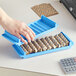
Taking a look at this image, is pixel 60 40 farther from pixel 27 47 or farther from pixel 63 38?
pixel 27 47

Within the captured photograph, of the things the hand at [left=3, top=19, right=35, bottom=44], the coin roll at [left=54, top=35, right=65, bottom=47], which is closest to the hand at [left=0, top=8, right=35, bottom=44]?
the hand at [left=3, top=19, right=35, bottom=44]

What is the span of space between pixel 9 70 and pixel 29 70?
89 mm

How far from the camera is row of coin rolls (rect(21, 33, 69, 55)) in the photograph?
907 mm

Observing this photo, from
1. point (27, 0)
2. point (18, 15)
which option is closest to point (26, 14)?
point (18, 15)

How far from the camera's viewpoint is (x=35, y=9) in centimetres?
122

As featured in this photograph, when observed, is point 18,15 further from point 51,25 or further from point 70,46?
point 70,46

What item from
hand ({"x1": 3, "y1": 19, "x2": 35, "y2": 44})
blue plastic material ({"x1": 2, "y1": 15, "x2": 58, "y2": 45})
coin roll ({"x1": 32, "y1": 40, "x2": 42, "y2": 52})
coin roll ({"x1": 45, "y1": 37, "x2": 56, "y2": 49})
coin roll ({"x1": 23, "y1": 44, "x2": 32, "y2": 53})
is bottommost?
coin roll ({"x1": 45, "y1": 37, "x2": 56, "y2": 49})

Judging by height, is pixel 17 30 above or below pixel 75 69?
above

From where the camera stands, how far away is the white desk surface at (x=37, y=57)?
0.86m

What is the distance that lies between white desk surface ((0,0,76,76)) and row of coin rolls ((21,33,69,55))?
32 millimetres

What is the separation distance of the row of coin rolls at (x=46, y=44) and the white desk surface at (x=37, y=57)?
1.2 inches

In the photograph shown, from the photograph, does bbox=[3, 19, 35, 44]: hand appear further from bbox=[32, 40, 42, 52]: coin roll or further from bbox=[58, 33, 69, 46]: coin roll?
bbox=[58, 33, 69, 46]: coin roll

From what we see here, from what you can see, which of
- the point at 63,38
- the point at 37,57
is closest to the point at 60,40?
the point at 63,38

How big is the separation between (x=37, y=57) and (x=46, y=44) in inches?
2.8
